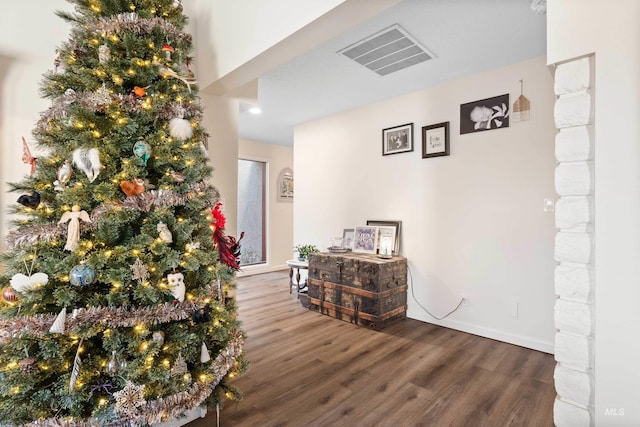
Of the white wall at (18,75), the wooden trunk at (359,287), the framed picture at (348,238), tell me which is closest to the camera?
the white wall at (18,75)

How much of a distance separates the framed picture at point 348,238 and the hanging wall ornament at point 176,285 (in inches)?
104

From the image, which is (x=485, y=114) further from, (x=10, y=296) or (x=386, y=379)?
(x=10, y=296)

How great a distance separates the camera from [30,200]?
3.90 feet

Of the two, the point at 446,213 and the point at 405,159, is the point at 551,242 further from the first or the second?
the point at 405,159

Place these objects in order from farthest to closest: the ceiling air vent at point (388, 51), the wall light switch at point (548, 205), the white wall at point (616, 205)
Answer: the wall light switch at point (548, 205)
the ceiling air vent at point (388, 51)
the white wall at point (616, 205)

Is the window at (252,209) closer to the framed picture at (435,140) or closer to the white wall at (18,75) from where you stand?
the framed picture at (435,140)

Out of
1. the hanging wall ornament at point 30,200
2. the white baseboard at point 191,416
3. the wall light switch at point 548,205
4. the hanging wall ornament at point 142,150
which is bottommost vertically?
the white baseboard at point 191,416

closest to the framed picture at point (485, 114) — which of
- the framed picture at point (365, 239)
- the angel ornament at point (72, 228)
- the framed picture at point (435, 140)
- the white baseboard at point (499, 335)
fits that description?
the framed picture at point (435, 140)

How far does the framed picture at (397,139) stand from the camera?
330 centimetres

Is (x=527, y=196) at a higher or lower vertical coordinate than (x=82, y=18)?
lower

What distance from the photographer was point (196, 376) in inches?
53.6

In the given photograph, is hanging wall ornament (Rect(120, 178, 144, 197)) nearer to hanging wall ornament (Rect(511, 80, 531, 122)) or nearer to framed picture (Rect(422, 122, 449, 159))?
framed picture (Rect(422, 122, 449, 159))

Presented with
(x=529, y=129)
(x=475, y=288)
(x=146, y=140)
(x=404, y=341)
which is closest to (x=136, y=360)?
(x=146, y=140)

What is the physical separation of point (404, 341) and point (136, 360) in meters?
2.20
